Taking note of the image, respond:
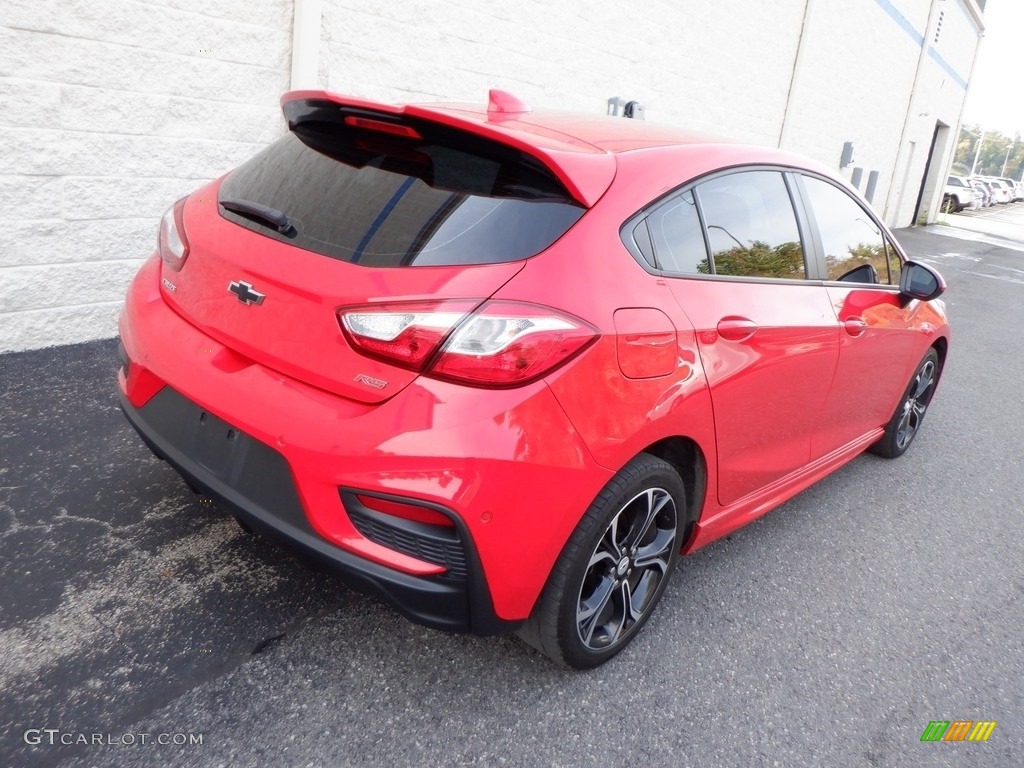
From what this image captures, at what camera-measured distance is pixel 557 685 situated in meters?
2.36

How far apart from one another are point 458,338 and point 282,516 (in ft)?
2.08

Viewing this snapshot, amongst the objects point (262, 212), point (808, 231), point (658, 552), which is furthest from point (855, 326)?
point (262, 212)

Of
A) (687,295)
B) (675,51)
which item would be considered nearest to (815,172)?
(687,295)

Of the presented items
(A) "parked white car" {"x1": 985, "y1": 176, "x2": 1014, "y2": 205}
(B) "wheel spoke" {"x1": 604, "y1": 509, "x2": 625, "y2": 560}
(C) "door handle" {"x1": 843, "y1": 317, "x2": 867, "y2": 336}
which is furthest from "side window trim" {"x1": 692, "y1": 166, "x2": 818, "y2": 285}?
(A) "parked white car" {"x1": 985, "y1": 176, "x2": 1014, "y2": 205}

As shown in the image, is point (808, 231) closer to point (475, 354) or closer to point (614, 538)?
point (614, 538)

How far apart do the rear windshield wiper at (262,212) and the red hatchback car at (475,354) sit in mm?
13

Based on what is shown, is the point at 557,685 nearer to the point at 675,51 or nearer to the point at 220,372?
the point at 220,372

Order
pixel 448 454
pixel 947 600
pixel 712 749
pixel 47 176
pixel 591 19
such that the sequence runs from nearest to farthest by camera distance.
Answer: pixel 448 454 < pixel 712 749 < pixel 947 600 < pixel 47 176 < pixel 591 19

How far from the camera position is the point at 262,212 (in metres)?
2.25

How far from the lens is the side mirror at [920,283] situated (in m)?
3.68

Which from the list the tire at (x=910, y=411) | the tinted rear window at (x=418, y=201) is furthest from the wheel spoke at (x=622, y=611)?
the tire at (x=910, y=411)

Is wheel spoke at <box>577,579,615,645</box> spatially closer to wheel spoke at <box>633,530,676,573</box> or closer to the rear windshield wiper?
wheel spoke at <box>633,530,676,573</box>

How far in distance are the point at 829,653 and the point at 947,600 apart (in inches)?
31.0

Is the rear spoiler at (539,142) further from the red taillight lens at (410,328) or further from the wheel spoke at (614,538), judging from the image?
the wheel spoke at (614,538)
